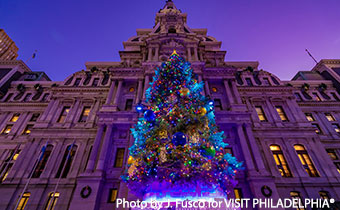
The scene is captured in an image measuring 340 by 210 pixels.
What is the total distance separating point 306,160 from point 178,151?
→ 585 inches

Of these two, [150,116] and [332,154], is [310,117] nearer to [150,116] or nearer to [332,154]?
[332,154]

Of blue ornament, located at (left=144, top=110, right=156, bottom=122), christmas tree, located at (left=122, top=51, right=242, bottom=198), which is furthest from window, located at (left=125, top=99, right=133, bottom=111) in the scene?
blue ornament, located at (left=144, top=110, right=156, bottom=122)

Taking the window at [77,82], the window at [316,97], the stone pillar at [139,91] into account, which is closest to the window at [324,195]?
the window at [316,97]

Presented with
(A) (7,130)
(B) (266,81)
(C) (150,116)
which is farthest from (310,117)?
(A) (7,130)

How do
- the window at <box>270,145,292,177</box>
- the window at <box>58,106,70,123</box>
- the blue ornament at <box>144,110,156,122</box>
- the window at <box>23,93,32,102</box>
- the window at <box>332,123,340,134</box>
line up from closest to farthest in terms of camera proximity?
1. the blue ornament at <box>144,110,156,122</box>
2. the window at <box>270,145,292,177</box>
3. the window at <box>58,106,70,123</box>
4. the window at <box>332,123,340,134</box>
5. the window at <box>23,93,32,102</box>

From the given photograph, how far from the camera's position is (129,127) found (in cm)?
1662

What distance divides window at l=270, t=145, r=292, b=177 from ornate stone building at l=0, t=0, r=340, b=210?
0.09 metres

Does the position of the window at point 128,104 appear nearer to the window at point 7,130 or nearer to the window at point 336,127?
the window at point 7,130

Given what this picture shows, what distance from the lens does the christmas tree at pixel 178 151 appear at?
329 inches

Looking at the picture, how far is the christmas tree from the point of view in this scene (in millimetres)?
8359

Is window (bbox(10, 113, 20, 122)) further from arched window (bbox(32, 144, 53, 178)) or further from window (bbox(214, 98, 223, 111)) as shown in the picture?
window (bbox(214, 98, 223, 111))

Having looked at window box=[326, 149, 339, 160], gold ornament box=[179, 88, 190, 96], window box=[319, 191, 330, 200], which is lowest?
window box=[319, 191, 330, 200]

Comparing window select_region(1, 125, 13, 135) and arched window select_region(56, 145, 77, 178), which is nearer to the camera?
arched window select_region(56, 145, 77, 178)

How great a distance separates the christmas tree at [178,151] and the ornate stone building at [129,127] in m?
5.09
